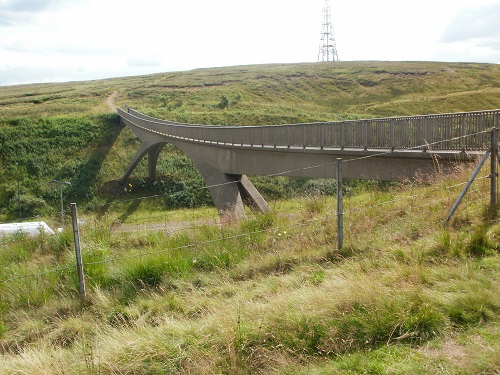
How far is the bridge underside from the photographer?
14038 millimetres

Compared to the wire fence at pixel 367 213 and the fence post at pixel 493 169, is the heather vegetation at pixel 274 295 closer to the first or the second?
the wire fence at pixel 367 213

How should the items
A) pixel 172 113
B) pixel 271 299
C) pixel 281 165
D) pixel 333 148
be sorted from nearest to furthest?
pixel 271 299 < pixel 333 148 < pixel 281 165 < pixel 172 113

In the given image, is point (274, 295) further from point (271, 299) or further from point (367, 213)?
point (367, 213)

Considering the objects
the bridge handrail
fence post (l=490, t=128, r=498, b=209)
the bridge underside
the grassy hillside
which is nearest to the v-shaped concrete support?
the bridge underside

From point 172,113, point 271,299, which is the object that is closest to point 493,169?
point 271,299

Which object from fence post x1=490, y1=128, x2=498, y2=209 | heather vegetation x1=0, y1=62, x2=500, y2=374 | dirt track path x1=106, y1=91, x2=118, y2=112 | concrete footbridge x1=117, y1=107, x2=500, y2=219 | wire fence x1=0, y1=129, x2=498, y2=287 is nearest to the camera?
heather vegetation x1=0, y1=62, x2=500, y2=374

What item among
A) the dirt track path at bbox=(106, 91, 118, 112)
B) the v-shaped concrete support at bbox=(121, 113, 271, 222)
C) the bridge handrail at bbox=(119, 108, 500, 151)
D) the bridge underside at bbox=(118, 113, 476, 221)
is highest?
the dirt track path at bbox=(106, 91, 118, 112)

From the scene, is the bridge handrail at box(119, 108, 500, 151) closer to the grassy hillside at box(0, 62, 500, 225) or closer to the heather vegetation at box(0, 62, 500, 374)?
the heather vegetation at box(0, 62, 500, 374)

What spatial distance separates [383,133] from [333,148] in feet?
8.59

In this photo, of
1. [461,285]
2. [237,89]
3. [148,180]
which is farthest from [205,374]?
[237,89]

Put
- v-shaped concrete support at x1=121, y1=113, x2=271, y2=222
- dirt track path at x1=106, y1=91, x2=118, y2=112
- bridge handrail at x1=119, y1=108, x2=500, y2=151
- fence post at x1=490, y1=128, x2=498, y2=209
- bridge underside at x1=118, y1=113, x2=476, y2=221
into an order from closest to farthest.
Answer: fence post at x1=490, y1=128, x2=498, y2=209 → bridge handrail at x1=119, y1=108, x2=500, y2=151 → bridge underside at x1=118, y1=113, x2=476, y2=221 → v-shaped concrete support at x1=121, y1=113, x2=271, y2=222 → dirt track path at x1=106, y1=91, x2=118, y2=112

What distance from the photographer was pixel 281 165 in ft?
70.9

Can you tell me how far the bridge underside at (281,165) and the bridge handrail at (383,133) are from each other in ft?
1.23

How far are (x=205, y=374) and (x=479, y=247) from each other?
13.3ft
